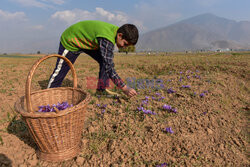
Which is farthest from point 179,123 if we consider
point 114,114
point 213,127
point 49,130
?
point 49,130

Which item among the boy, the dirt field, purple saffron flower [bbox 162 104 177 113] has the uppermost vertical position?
the boy

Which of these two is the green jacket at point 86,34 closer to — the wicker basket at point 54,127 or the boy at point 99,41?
the boy at point 99,41

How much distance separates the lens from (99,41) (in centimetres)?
317

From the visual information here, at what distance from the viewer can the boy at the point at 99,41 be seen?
3.14 m

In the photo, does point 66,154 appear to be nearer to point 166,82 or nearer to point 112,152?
point 112,152

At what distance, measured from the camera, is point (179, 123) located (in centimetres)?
328

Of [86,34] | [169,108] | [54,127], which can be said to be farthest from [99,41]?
[169,108]

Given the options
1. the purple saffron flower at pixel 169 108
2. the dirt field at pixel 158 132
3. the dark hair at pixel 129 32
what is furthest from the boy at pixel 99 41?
the purple saffron flower at pixel 169 108

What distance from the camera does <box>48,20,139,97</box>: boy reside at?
10.3 feet

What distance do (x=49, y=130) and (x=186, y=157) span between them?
Result: 2.13 metres

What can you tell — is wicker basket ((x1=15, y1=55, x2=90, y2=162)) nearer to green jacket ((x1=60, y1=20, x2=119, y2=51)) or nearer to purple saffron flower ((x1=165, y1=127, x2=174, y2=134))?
green jacket ((x1=60, y1=20, x2=119, y2=51))

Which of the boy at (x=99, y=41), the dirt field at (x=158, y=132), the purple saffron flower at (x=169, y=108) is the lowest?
the dirt field at (x=158, y=132)

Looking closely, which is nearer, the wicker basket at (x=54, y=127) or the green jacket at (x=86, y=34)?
the wicker basket at (x=54, y=127)

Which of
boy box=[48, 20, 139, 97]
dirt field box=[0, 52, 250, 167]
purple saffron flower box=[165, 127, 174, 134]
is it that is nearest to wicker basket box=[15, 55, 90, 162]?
dirt field box=[0, 52, 250, 167]
